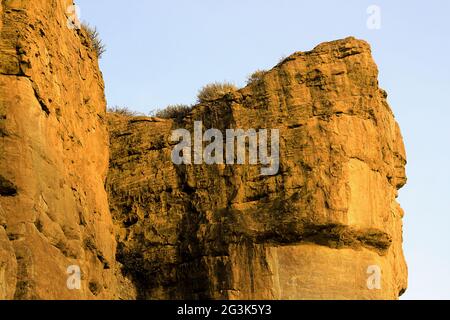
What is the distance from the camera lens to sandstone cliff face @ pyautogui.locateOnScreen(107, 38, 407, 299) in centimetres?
2506

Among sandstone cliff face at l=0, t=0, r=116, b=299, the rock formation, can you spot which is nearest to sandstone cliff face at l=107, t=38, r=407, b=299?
the rock formation

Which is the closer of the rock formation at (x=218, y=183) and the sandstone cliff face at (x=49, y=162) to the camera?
the sandstone cliff face at (x=49, y=162)

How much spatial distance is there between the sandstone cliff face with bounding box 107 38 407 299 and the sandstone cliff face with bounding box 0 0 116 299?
1.23 m

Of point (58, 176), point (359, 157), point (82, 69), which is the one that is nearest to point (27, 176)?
point (58, 176)

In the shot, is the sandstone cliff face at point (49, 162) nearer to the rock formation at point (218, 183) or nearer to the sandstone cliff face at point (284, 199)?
the rock formation at point (218, 183)

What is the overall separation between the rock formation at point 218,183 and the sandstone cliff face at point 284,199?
0.03 metres

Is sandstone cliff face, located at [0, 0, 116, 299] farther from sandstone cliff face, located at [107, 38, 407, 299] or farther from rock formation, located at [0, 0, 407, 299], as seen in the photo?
sandstone cliff face, located at [107, 38, 407, 299]

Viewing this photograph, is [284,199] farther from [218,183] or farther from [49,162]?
[49,162]

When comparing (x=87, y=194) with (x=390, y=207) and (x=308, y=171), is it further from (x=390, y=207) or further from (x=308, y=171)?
(x=390, y=207)

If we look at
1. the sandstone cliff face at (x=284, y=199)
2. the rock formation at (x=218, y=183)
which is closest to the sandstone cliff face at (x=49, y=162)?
the rock formation at (x=218, y=183)

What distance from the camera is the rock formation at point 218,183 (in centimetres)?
2316

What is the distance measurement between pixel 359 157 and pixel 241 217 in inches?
115

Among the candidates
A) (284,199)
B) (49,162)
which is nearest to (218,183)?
(284,199)

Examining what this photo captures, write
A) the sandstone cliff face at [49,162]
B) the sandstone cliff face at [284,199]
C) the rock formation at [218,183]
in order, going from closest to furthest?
the sandstone cliff face at [49,162] → the rock formation at [218,183] → the sandstone cliff face at [284,199]
